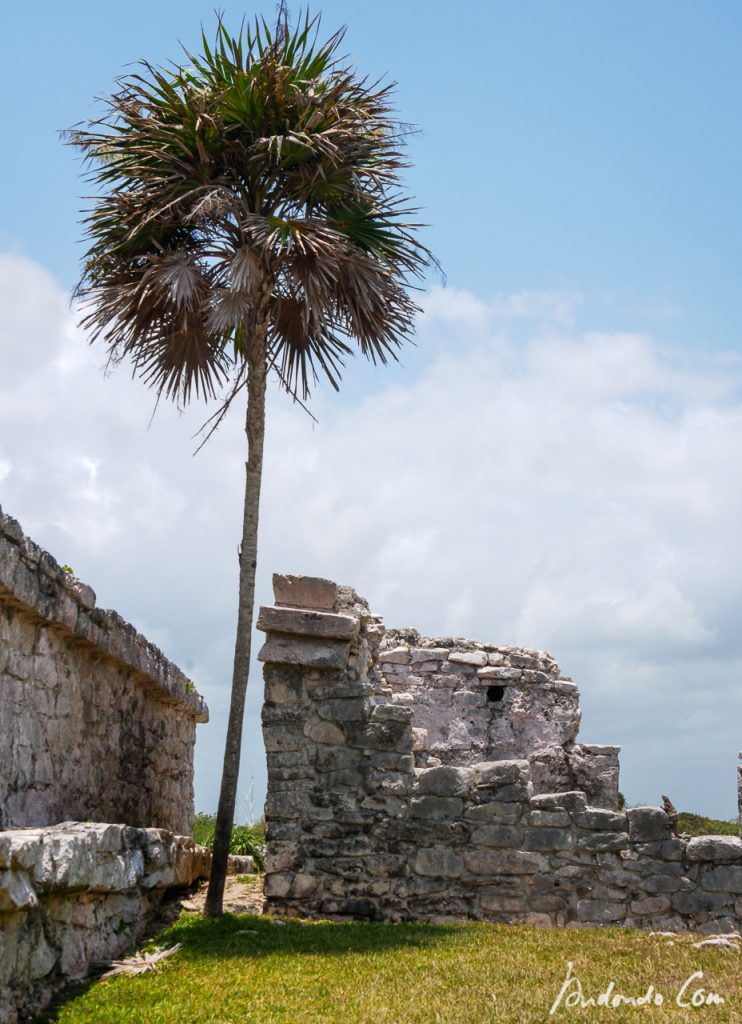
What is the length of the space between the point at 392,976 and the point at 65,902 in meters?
1.71

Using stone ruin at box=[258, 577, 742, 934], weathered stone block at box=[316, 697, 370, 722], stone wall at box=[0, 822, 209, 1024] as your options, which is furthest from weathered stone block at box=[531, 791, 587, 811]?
stone wall at box=[0, 822, 209, 1024]

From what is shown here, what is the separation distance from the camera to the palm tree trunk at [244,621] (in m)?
7.71

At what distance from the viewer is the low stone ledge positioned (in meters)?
6.00

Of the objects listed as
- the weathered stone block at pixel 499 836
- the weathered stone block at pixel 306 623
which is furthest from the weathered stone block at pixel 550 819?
the weathered stone block at pixel 306 623

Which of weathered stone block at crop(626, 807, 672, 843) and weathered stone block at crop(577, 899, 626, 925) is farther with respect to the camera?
weathered stone block at crop(626, 807, 672, 843)

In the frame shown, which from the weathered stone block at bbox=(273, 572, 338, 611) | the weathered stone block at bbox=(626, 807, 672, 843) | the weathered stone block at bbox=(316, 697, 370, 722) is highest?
the weathered stone block at bbox=(273, 572, 338, 611)

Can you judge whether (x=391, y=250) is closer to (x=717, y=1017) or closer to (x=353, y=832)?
(x=353, y=832)

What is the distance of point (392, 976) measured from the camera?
5641mm

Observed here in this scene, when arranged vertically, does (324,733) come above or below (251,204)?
below

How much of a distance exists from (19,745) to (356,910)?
8.95 ft

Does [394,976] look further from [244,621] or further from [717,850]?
[244,621]

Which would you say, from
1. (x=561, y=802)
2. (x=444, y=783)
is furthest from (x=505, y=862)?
(x=444, y=783)

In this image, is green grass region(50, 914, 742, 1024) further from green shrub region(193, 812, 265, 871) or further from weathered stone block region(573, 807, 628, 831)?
green shrub region(193, 812, 265, 871)
